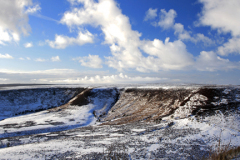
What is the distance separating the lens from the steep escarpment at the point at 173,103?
39438 millimetres

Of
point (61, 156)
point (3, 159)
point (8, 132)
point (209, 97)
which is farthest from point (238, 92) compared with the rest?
point (8, 132)

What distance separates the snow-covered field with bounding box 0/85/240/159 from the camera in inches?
693

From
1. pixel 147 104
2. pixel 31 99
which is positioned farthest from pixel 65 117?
pixel 31 99

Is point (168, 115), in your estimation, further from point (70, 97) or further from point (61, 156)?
point (70, 97)

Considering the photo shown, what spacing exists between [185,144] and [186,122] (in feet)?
39.8

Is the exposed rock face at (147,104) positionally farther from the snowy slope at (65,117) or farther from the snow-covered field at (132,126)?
the snowy slope at (65,117)

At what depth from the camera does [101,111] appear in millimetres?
57531

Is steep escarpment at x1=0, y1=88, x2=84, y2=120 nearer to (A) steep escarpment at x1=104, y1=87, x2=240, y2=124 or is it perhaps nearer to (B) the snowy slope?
(B) the snowy slope

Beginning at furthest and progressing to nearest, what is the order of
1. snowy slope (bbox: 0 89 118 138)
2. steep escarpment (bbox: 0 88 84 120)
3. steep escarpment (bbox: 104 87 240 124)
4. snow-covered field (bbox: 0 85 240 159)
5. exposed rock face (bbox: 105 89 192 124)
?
steep escarpment (bbox: 0 88 84 120) → exposed rock face (bbox: 105 89 192 124) → steep escarpment (bbox: 104 87 240 124) → snowy slope (bbox: 0 89 118 138) → snow-covered field (bbox: 0 85 240 159)

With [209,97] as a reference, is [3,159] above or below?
below

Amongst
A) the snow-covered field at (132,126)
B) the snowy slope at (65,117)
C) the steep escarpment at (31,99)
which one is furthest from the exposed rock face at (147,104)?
the steep escarpment at (31,99)

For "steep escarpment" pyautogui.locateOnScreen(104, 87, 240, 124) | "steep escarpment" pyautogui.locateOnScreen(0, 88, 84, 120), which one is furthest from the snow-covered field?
"steep escarpment" pyautogui.locateOnScreen(0, 88, 84, 120)

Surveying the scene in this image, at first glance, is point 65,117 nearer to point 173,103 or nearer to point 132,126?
point 132,126

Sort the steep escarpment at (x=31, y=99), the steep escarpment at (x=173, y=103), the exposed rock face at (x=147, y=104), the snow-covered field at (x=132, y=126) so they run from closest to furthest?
Answer: the snow-covered field at (x=132, y=126)
the steep escarpment at (x=173, y=103)
the exposed rock face at (x=147, y=104)
the steep escarpment at (x=31, y=99)
